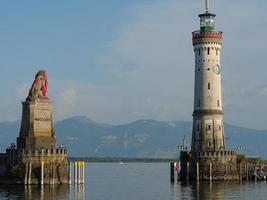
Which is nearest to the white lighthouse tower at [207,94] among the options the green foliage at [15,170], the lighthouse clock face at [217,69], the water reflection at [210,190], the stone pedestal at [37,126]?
the lighthouse clock face at [217,69]

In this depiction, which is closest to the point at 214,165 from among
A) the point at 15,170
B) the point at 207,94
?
the point at 207,94

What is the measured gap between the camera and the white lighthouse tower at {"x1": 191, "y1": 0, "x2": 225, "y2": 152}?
139 meters

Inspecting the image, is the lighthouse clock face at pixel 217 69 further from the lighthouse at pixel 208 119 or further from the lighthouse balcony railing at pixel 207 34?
the lighthouse balcony railing at pixel 207 34

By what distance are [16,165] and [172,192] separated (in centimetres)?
2811

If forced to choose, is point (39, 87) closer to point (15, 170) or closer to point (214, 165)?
point (15, 170)

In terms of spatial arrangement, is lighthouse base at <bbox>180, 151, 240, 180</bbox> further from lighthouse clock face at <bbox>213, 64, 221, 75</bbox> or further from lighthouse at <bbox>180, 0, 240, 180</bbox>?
lighthouse clock face at <bbox>213, 64, 221, 75</bbox>

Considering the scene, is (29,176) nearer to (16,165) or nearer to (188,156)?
(16,165)

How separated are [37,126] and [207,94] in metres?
37.3

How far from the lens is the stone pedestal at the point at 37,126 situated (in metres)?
121

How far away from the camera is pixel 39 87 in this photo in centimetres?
12569

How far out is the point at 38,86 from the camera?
125625 mm

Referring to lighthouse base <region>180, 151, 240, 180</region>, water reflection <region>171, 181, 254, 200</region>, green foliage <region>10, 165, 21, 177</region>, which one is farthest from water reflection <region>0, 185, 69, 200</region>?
lighthouse base <region>180, 151, 240, 180</region>

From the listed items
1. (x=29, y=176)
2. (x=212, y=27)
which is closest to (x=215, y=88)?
(x=212, y=27)

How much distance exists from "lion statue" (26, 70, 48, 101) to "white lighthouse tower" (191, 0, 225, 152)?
32.9 metres
